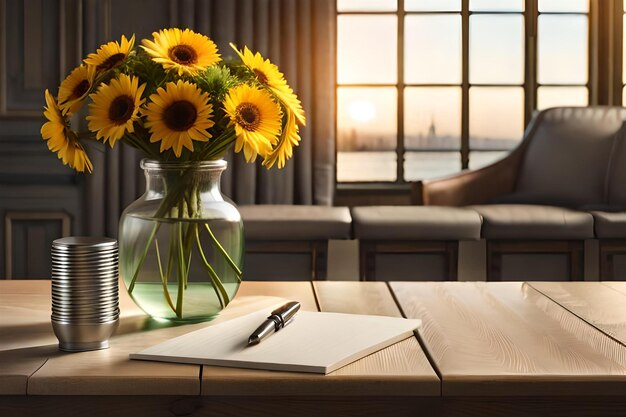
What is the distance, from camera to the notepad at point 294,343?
3.60 feet

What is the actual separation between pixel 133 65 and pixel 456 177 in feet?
9.96

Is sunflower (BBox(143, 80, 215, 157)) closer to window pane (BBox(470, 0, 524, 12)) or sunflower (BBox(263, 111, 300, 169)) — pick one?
sunflower (BBox(263, 111, 300, 169))

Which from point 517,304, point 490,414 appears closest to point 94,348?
point 490,414

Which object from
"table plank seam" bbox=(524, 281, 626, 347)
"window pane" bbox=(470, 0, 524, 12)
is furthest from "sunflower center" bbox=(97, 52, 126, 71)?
"window pane" bbox=(470, 0, 524, 12)

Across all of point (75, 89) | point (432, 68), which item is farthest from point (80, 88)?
point (432, 68)

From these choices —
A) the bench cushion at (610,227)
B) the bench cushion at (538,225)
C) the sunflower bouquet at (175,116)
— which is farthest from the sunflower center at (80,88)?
the bench cushion at (610,227)

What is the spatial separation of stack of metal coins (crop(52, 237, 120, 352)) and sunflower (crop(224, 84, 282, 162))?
24cm

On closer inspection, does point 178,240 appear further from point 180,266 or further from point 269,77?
point 269,77

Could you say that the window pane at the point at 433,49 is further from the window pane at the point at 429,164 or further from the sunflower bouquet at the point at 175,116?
the sunflower bouquet at the point at 175,116

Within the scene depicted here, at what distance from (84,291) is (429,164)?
3.98 m

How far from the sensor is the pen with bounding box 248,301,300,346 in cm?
119

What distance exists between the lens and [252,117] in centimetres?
126

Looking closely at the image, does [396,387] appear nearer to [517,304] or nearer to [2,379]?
[2,379]

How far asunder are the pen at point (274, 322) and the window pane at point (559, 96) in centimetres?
393
